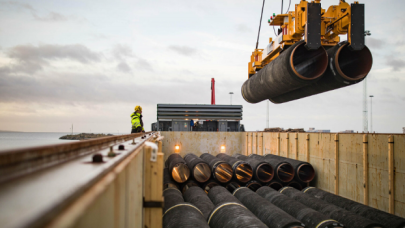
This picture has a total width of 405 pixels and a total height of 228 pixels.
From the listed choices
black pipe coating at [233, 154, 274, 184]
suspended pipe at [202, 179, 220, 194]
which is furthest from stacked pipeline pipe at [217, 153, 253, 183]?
suspended pipe at [202, 179, 220, 194]

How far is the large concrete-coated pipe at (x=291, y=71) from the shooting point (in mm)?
6902

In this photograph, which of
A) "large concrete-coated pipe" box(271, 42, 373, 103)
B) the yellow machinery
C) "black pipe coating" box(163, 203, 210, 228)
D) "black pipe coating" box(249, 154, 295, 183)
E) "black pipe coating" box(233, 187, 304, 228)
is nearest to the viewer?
"black pipe coating" box(163, 203, 210, 228)

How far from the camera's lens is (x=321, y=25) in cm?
770

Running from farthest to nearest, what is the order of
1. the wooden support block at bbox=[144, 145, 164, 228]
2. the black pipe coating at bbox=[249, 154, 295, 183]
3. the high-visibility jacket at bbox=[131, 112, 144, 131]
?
the high-visibility jacket at bbox=[131, 112, 144, 131] → the black pipe coating at bbox=[249, 154, 295, 183] → the wooden support block at bbox=[144, 145, 164, 228]

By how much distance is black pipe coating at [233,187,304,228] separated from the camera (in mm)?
5191

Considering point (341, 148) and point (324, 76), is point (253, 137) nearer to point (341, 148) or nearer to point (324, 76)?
point (341, 148)

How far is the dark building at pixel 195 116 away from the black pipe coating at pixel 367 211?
40.8ft

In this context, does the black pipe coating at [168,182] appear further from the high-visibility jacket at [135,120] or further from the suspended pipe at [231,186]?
the high-visibility jacket at [135,120]

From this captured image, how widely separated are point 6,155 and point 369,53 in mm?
8363

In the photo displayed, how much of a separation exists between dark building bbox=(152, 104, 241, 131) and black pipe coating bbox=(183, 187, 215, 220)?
1150 centimetres

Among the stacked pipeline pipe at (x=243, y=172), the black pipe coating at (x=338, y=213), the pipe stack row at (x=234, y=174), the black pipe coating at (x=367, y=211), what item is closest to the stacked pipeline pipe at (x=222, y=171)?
the pipe stack row at (x=234, y=174)

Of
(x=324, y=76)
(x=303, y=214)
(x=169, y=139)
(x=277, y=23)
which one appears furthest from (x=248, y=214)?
(x=169, y=139)

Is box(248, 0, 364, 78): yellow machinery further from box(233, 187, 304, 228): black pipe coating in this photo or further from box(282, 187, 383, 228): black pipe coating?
box(233, 187, 304, 228): black pipe coating

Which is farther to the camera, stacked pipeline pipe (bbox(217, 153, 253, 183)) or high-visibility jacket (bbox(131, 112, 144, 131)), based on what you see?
high-visibility jacket (bbox(131, 112, 144, 131))
